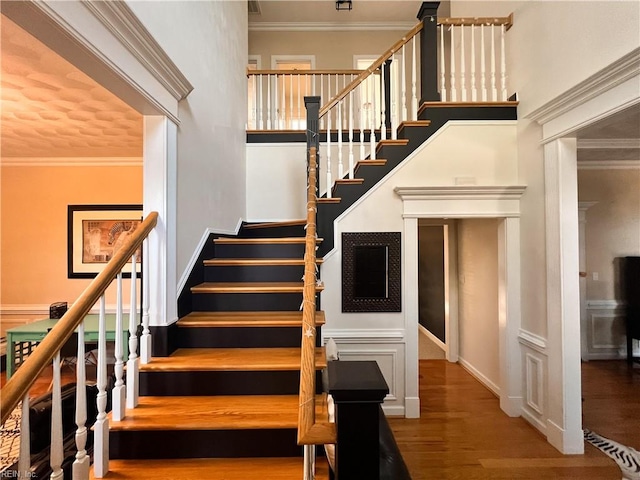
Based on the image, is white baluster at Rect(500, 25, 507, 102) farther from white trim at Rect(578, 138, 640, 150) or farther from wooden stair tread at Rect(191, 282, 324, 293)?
wooden stair tread at Rect(191, 282, 324, 293)

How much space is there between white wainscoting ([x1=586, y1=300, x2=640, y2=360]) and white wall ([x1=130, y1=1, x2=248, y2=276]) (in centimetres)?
513

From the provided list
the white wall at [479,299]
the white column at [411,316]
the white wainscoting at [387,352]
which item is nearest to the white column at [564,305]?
the white wall at [479,299]

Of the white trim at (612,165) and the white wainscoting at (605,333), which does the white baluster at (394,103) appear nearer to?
the white trim at (612,165)

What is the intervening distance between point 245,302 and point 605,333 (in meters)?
5.19

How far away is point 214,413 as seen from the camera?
5.49 feet

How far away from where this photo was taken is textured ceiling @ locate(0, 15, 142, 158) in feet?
5.12

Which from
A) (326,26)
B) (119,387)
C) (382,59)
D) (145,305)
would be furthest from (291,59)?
(119,387)

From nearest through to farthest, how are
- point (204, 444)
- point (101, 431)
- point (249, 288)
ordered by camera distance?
point (101, 431), point (204, 444), point (249, 288)

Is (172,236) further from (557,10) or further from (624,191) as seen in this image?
(624,191)

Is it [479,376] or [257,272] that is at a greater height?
[257,272]

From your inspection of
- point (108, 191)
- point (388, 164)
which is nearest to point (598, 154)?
point (388, 164)

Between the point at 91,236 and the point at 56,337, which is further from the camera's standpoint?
the point at 91,236

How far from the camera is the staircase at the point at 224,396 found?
1.56 metres

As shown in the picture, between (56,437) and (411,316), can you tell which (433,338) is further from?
(56,437)
